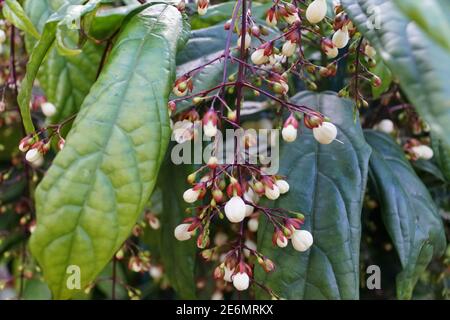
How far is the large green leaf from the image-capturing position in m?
0.78

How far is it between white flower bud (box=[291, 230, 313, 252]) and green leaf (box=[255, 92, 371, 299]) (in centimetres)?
5

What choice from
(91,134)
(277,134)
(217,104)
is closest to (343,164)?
(277,134)

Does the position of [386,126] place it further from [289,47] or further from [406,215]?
[289,47]

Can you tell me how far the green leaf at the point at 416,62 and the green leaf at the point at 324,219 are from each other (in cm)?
24

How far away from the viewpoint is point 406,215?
0.78m

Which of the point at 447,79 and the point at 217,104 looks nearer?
the point at 447,79

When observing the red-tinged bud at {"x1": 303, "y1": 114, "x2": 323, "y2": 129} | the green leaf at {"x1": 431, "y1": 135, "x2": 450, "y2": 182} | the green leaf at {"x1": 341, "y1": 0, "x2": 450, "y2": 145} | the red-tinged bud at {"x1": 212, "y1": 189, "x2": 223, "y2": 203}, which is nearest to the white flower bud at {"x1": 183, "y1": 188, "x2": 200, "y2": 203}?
the red-tinged bud at {"x1": 212, "y1": 189, "x2": 223, "y2": 203}

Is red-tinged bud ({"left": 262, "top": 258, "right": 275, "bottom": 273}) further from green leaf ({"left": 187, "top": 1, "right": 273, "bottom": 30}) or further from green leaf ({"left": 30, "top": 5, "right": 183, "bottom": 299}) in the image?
green leaf ({"left": 187, "top": 1, "right": 273, "bottom": 30})

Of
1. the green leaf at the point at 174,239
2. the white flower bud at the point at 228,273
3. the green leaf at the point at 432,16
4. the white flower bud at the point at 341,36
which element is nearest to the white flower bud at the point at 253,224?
the green leaf at the point at 174,239

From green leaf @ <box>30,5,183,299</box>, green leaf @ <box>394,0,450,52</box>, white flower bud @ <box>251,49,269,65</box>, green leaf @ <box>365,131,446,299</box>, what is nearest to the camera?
green leaf @ <box>394,0,450,52</box>
